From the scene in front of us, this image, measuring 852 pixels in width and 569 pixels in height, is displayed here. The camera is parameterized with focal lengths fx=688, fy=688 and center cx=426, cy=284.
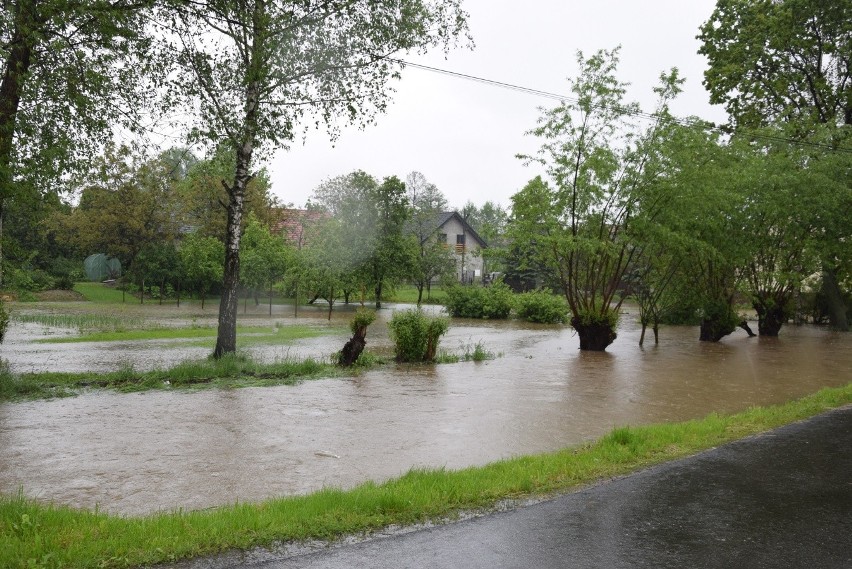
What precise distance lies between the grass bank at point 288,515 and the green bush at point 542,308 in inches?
1055

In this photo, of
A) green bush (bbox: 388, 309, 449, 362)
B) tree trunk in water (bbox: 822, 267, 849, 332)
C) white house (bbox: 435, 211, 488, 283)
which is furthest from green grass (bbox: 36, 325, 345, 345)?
white house (bbox: 435, 211, 488, 283)

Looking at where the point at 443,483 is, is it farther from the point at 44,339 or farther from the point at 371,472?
the point at 44,339

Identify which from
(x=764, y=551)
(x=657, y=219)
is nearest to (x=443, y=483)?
(x=764, y=551)

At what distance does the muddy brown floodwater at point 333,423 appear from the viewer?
254 inches

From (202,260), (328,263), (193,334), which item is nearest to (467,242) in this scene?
(202,260)

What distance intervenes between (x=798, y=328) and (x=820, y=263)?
292 inches

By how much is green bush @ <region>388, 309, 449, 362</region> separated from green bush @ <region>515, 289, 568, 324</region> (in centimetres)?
1888

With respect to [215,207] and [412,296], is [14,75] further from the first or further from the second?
[412,296]

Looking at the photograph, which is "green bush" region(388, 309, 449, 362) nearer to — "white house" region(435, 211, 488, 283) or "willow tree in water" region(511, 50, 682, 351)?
"willow tree in water" region(511, 50, 682, 351)

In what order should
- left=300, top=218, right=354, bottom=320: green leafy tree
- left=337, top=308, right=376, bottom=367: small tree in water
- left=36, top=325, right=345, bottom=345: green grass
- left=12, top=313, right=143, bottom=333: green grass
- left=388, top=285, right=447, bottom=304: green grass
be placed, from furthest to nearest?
left=388, top=285, right=447, bottom=304: green grass
left=300, top=218, right=354, bottom=320: green leafy tree
left=12, top=313, right=143, bottom=333: green grass
left=36, top=325, right=345, bottom=345: green grass
left=337, top=308, right=376, bottom=367: small tree in water

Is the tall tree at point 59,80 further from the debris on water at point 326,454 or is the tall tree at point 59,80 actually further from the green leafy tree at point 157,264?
the green leafy tree at point 157,264

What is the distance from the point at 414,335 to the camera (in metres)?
15.9

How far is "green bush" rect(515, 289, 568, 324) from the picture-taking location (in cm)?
3409

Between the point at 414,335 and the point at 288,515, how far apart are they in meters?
11.0
